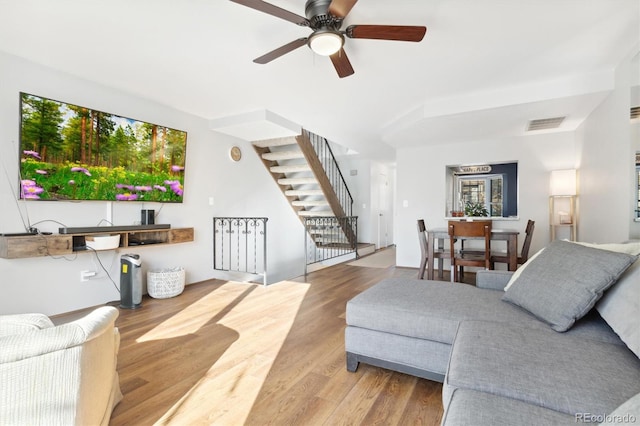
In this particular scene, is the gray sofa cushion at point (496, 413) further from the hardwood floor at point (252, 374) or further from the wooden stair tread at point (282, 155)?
the wooden stair tread at point (282, 155)

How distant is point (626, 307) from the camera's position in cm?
125

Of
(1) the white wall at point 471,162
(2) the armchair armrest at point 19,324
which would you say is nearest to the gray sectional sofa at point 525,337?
(2) the armchair armrest at point 19,324

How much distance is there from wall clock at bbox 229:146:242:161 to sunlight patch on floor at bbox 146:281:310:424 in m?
2.23

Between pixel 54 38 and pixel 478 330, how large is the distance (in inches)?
147

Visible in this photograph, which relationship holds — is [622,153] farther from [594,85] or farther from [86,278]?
[86,278]

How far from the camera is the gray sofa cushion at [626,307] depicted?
1151 mm

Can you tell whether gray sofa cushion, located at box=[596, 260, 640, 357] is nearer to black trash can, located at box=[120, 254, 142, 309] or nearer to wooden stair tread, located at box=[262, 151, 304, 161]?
black trash can, located at box=[120, 254, 142, 309]

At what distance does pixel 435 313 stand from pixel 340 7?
192 centimetres

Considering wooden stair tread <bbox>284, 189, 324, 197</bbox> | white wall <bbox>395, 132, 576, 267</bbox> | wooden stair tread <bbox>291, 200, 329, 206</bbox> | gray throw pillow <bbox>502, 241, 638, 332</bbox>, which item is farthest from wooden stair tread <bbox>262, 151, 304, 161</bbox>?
gray throw pillow <bbox>502, 241, 638, 332</bbox>

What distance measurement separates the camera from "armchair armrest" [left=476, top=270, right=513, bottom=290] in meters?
A: 2.20

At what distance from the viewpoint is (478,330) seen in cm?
146

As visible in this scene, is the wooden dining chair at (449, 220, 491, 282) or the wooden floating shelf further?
the wooden dining chair at (449, 220, 491, 282)

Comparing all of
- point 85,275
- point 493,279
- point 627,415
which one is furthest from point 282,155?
point 627,415

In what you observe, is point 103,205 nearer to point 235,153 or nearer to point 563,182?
point 235,153
